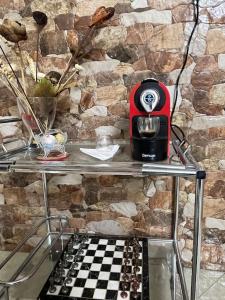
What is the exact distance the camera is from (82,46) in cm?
105

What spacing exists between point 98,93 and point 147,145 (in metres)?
0.45

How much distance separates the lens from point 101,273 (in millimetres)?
914

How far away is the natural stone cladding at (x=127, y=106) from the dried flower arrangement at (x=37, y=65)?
0.14 feet

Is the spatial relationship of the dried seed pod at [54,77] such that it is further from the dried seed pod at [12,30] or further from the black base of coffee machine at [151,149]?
the black base of coffee machine at [151,149]

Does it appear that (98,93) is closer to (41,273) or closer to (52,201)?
(52,201)

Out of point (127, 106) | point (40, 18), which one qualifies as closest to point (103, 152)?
point (127, 106)

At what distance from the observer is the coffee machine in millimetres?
752

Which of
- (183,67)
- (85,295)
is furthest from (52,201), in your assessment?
(183,67)

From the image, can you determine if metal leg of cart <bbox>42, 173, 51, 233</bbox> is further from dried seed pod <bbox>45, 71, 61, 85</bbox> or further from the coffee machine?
the coffee machine

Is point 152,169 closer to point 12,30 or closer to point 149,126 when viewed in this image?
point 149,126

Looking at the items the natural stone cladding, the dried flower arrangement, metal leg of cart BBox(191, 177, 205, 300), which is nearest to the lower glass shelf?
the natural stone cladding

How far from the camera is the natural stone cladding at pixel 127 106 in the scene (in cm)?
101

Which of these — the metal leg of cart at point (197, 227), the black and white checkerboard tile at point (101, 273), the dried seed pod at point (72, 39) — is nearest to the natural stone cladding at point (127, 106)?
the dried seed pod at point (72, 39)

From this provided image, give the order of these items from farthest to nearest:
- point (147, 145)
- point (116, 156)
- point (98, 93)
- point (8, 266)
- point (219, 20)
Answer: point (8, 266) → point (98, 93) → point (219, 20) → point (116, 156) → point (147, 145)
